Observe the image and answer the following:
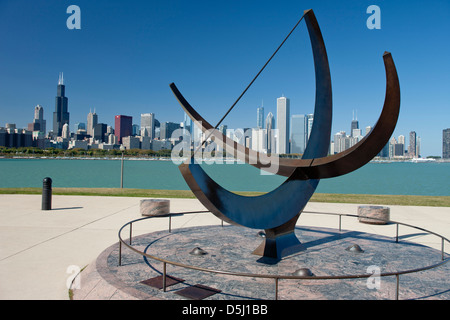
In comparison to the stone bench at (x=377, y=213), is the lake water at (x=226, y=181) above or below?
below

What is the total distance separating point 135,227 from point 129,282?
157 inches

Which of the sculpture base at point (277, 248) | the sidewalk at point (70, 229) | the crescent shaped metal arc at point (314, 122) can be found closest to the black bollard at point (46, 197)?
the sidewalk at point (70, 229)

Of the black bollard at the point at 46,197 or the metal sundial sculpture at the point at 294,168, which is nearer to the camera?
the metal sundial sculpture at the point at 294,168

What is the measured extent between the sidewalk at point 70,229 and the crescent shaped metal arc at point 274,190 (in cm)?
212

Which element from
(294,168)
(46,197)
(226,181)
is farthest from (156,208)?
(226,181)

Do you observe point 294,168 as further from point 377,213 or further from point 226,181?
point 226,181

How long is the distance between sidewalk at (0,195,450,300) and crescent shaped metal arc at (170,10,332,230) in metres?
2.12

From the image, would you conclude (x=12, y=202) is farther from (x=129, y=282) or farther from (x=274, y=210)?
(x=274, y=210)

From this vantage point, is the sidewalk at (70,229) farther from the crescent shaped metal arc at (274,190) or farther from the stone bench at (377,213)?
the crescent shaped metal arc at (274,190)

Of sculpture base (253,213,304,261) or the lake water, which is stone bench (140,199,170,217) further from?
the lake water

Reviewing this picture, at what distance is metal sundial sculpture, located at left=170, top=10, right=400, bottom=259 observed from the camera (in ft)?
14.0

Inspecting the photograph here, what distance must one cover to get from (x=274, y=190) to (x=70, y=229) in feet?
16.2

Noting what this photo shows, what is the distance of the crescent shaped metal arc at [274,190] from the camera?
14.2 ft
